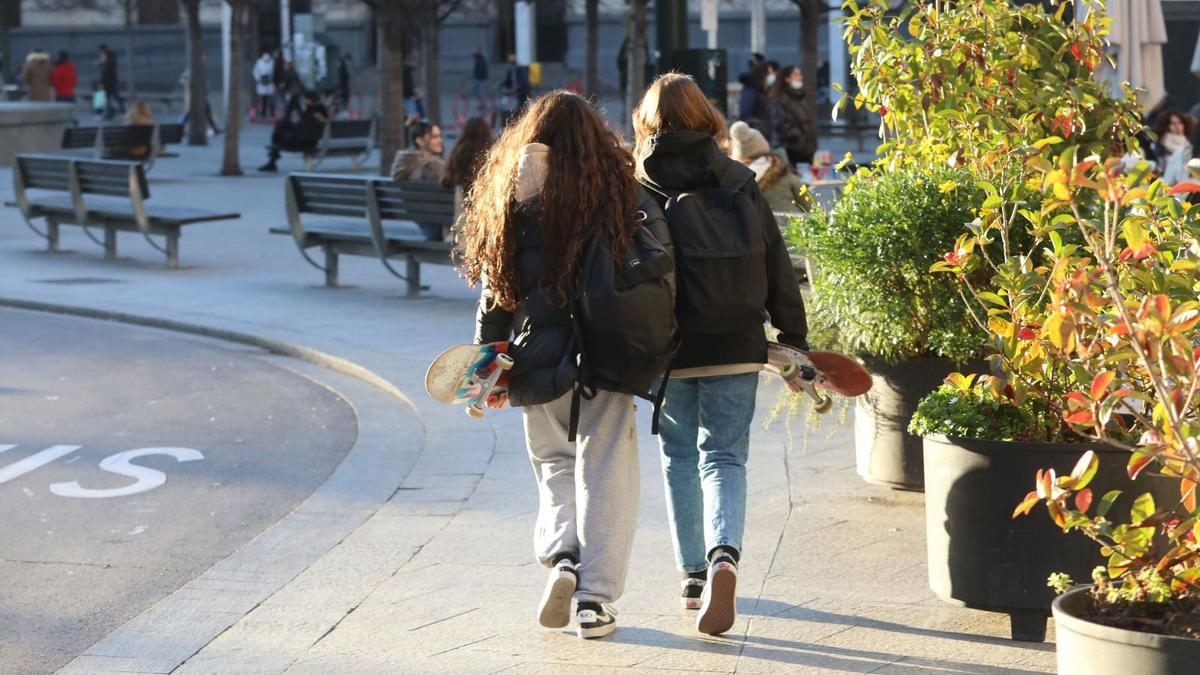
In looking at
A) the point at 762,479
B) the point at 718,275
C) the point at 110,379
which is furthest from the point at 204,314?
the point at 718,275

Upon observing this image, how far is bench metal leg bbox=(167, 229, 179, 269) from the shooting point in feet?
49.4

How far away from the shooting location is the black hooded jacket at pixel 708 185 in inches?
196

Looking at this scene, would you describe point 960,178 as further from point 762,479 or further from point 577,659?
point 577,659

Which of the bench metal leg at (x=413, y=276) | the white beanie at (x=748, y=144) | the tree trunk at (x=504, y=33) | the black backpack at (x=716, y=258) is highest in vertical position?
the tree trunk at (x=504, y=33)

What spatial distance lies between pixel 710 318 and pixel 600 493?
1.95ft

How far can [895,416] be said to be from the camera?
21.2 feet

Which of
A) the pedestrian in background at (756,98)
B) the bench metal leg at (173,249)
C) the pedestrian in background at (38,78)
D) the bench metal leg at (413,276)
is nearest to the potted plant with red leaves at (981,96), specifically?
the bench metal leg at (413,276)

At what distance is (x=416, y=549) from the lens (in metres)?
6.13

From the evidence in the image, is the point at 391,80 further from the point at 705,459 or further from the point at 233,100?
the point at 705,459

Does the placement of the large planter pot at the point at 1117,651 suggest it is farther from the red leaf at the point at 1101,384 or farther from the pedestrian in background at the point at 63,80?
the pedestrian in background at the point at 63,80

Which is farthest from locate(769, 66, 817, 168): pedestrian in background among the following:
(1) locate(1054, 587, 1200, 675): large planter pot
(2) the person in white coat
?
(2) the person in white coat

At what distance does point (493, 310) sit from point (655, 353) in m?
0.51

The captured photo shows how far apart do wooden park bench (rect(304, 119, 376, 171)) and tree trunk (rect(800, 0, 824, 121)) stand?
6.95 metres


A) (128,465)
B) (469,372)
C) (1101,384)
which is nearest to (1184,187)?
(1101,384)
